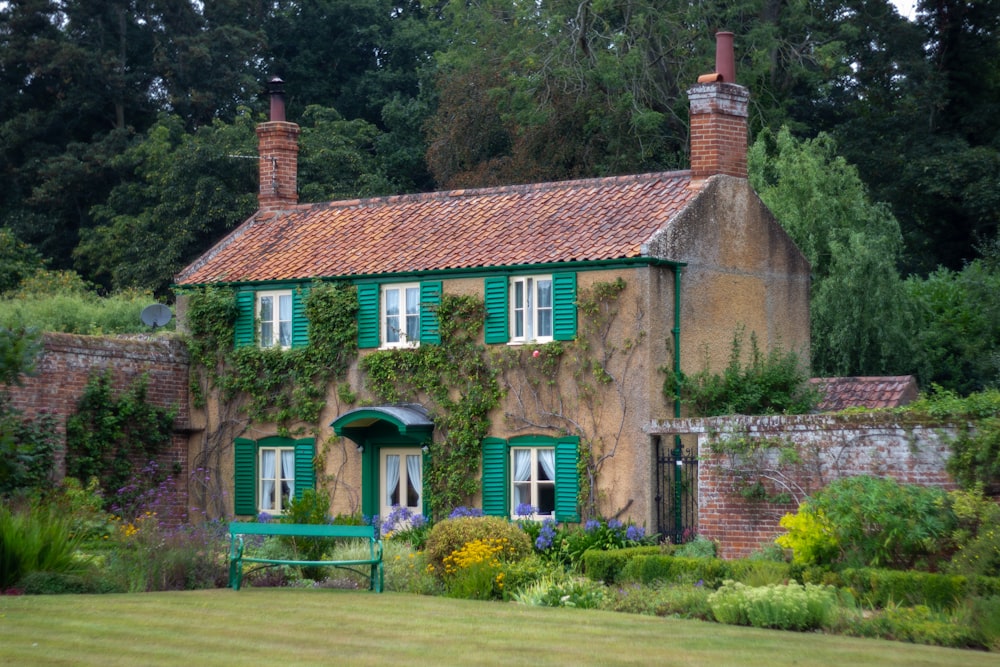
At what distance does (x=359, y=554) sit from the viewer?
20094 mm

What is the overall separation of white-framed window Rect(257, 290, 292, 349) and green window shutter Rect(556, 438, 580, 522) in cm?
651

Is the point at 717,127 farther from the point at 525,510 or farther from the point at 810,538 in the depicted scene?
the point at 810,538

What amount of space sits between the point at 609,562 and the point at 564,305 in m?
5.06

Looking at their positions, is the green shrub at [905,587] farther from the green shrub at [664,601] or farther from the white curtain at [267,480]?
the white curtain at [267,480]

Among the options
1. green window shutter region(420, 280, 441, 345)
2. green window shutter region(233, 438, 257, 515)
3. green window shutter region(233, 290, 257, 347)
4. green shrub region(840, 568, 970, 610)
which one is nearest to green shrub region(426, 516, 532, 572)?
green shrub region(840, 568, 970, 610)

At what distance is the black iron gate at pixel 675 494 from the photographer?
2252 centimetres

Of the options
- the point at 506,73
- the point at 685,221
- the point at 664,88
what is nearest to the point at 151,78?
the point at 506,73

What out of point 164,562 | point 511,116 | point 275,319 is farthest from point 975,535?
point 511,116

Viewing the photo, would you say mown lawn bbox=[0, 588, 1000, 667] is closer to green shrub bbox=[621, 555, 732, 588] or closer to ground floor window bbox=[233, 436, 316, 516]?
green shrub bbox=[621, 555, 732, 588]

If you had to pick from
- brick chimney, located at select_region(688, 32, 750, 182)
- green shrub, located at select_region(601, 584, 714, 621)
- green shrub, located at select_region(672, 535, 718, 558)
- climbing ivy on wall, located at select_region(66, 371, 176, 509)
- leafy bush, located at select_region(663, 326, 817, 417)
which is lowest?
green shrub, located at select_region(601, 584, 714, 621)

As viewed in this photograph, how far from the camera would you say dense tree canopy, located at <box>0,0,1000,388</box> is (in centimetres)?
3975

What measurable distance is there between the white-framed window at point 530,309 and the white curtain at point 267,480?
19.3 ft

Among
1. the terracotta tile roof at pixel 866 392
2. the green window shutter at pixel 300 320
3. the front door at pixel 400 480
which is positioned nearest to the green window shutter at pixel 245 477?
the green window shutter at pixel 300 320

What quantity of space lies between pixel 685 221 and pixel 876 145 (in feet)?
67.2
